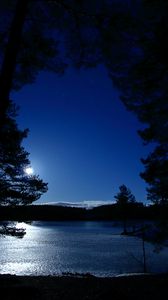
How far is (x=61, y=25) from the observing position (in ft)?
28.6

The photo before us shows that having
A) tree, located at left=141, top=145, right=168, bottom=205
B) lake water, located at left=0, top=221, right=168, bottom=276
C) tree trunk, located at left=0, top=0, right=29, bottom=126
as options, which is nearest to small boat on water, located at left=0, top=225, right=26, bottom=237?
lake water, located at left=0, top=221, right=168, bottom=276

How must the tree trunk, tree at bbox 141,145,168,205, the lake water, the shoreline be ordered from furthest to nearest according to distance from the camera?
the lake water
tree at bbox 141,145,168,205
the shoreline
the tree trunk

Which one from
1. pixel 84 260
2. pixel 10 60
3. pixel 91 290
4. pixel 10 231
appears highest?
pixel 10 60

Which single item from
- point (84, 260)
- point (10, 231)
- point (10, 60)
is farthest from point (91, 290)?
point (84, 260)

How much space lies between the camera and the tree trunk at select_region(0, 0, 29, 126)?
21.9 feet

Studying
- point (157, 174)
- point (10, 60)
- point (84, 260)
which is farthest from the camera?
point (84, 260)

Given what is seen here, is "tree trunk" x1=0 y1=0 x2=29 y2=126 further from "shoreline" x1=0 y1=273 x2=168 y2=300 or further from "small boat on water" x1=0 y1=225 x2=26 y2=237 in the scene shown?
"small boat on water" x1=0 y1=225 x2=26 y2=237

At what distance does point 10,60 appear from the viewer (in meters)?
6.90

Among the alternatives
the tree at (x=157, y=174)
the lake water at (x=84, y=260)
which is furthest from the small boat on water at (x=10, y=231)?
the tree at (x=157, y=174)

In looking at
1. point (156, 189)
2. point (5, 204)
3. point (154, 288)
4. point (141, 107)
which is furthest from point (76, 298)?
point (5, 204)

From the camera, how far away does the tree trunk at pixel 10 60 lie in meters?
6.67

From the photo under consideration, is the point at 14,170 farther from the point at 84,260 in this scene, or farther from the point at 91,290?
the point at 84,260

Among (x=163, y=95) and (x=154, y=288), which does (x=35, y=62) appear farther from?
(x=154, y=288)

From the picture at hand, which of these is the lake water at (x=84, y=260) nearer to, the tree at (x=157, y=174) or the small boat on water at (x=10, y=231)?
the small boat on water at (x=10, y=231)
